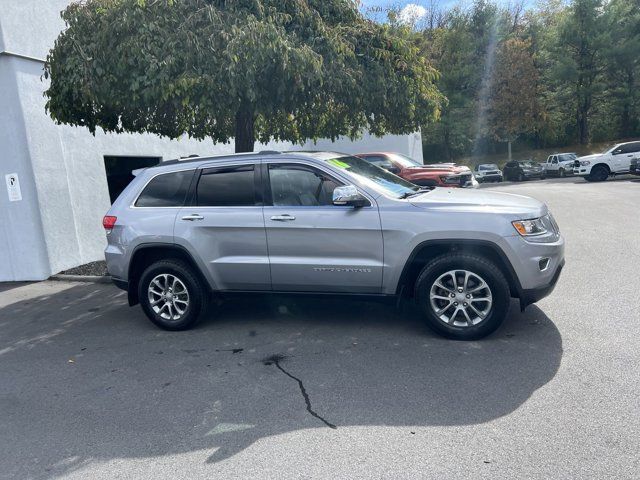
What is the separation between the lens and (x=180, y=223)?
5.47 meters

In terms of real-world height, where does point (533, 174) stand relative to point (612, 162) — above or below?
below

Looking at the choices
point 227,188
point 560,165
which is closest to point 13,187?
point 227,188

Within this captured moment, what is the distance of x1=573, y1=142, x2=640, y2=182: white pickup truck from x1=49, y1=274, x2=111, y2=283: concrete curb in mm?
21419

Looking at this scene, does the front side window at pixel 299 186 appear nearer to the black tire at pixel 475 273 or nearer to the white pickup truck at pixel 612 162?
the black tire at pixel 475 273

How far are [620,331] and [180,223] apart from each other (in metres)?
4.38

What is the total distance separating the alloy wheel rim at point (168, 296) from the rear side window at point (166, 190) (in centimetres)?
80

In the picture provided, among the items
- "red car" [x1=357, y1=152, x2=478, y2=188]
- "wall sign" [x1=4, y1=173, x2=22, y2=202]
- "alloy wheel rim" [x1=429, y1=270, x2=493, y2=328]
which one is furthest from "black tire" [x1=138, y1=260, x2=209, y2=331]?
"red car" [x1=357, y1=152, x2=478, y2=188]

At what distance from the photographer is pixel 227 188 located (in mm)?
5477

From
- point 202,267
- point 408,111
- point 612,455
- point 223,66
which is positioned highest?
point 223,66

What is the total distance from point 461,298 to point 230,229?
2374 millimetres

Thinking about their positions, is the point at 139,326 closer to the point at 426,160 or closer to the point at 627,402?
the point at 627,402

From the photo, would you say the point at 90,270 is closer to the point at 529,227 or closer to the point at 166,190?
the point at 166,190

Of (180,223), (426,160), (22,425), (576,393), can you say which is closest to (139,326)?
(180,223)

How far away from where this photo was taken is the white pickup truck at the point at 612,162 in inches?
871
